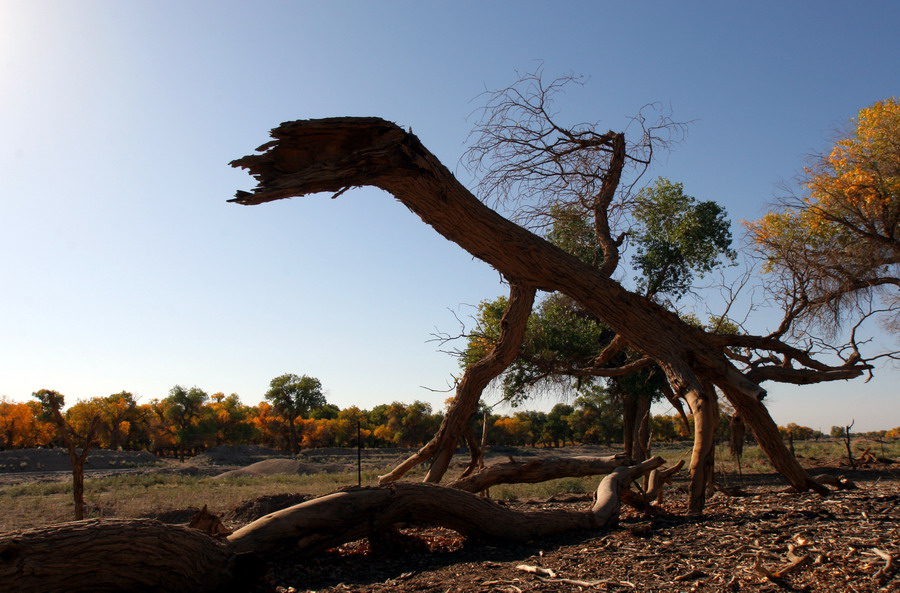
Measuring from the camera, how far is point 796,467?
23.6ft

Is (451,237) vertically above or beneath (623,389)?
above

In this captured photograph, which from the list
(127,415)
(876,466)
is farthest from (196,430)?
(876,466)

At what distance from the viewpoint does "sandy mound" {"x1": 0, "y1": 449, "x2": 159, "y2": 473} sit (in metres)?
37.0

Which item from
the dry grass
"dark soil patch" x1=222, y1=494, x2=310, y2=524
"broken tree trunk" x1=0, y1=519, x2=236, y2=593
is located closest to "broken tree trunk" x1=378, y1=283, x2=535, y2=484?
"broken tree trunk" x1=0, y1=519, x2=236, y2=593

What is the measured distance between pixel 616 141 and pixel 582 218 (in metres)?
1.19

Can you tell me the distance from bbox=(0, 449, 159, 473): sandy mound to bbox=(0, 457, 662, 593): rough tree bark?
3873 centimetres

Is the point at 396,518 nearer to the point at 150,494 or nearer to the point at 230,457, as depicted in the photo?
the point at 150,494

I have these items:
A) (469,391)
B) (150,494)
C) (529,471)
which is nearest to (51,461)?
(150,494)

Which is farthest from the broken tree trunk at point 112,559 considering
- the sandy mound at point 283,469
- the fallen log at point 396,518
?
the sandy mound at point 283,469

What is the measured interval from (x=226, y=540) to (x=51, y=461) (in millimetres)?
43230

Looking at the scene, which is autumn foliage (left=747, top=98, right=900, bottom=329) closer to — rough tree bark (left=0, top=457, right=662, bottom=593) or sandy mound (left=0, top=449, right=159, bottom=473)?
rough tree bark (left=0, top=457, right=662, bottom=593)

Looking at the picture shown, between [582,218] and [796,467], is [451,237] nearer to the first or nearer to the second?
[582,218]

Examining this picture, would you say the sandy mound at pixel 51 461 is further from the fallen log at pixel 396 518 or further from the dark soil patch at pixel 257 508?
the fallen log at pixel 396 518

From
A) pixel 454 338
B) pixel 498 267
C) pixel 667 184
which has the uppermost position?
pixel 667 184
